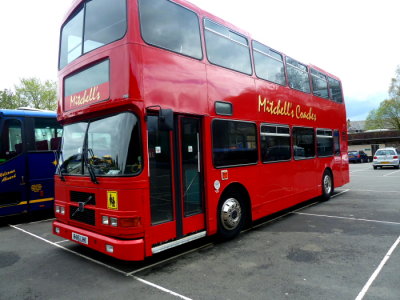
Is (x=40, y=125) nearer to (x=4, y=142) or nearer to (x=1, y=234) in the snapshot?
(x=4, y=142)

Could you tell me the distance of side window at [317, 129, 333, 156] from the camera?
960 centimetres

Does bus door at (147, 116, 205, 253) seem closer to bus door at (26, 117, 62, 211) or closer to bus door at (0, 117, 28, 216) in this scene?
bus door at (26, 117, 62, 211)

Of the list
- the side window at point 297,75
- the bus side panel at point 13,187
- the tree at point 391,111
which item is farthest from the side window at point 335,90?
the tree at point 391,111

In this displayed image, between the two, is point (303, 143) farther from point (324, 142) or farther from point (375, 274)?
point (375, 274)

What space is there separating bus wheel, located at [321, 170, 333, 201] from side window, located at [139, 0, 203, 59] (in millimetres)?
6642

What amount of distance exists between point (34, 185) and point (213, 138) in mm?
5605

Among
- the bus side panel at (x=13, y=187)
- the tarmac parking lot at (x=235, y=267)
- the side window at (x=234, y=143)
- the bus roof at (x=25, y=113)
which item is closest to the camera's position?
the tarmac parking lot at (x=235, y=267)

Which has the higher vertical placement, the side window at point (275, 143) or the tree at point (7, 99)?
the tree at point (7, 99)

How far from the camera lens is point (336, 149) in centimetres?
1098

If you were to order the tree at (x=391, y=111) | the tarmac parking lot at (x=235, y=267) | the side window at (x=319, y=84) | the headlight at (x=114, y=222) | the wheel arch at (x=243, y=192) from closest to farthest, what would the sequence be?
the tarmac parking lot at (x=235, y=267) → the headlight at (x=114, y=222) → the wheel arch at (x=243, y=192) → the side window at (x=319, y=84) → the tree at (x=391, y=111)

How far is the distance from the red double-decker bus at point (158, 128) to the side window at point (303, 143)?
1.25m

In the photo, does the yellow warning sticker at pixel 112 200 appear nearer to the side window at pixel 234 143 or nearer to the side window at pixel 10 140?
the side window at pixel 234 143

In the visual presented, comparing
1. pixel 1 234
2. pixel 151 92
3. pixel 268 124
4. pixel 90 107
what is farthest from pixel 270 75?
pixel 1 234

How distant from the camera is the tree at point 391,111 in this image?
174 feet
